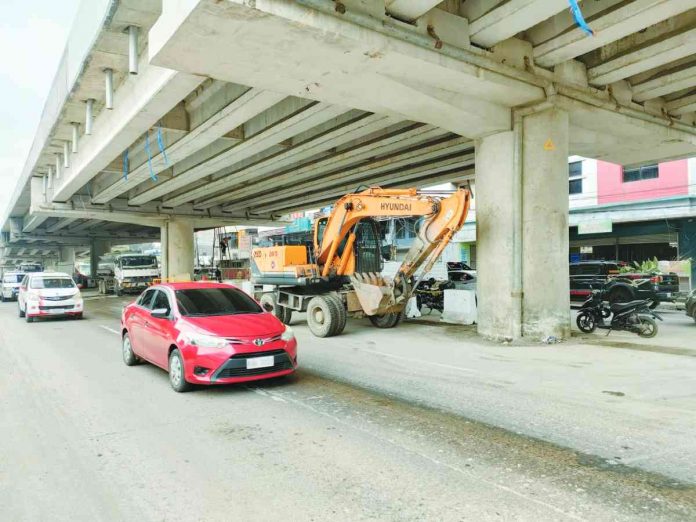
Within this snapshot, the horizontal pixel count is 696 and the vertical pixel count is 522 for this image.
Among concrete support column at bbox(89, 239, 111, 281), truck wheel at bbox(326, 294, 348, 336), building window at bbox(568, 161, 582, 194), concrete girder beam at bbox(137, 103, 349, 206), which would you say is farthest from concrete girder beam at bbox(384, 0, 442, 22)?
concrete support column at bbox(89, 239, 111, 281)

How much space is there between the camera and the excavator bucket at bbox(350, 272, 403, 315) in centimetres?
1216

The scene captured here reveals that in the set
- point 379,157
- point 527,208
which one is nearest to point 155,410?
point 527,208

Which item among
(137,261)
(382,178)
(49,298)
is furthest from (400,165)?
(137,261)

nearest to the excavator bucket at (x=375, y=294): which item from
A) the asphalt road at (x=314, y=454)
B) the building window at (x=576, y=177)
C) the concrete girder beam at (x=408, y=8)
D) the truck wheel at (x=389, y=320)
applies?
the truck wheel at (x=389, y=320)

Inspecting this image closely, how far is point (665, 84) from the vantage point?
11.6m

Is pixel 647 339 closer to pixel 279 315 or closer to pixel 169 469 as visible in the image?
pixel 279 315

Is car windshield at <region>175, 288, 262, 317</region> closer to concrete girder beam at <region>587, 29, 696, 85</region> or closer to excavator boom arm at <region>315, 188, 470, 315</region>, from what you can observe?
excavator boom arm at <region>315, 188, 470, 315</region>

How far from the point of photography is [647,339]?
10.9 metres

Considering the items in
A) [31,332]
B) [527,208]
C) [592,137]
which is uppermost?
[592,137]

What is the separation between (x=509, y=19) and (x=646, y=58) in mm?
3701

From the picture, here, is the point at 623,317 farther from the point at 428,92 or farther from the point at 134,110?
the point at 134,110

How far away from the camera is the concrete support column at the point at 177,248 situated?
1211 inches

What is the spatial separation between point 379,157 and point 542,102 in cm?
848

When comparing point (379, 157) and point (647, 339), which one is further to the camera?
point (379, 157)
